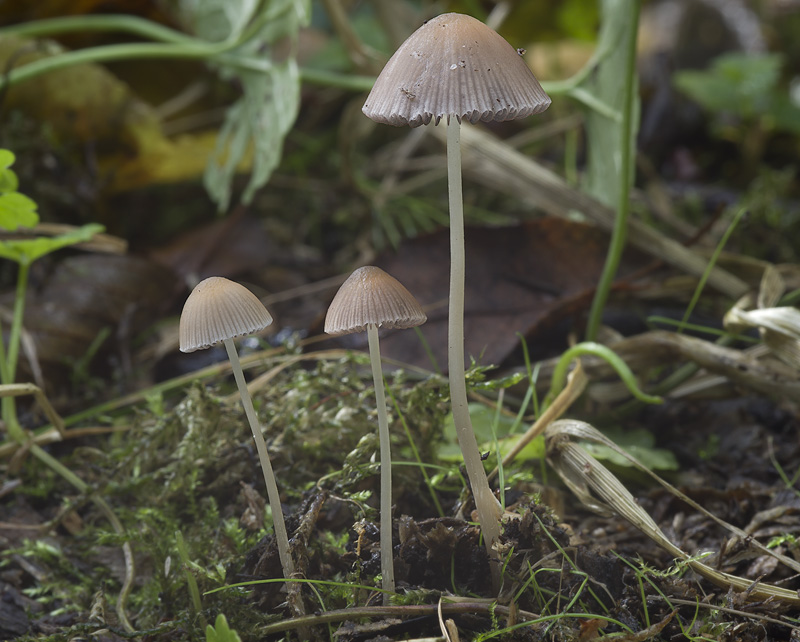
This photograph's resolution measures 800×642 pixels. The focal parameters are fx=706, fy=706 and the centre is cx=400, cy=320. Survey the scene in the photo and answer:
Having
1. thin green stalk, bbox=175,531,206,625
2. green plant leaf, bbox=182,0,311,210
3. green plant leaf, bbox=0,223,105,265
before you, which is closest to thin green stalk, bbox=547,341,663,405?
thin green stalk, bbox=175,531,206,625

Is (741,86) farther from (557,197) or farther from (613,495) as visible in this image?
(613,495)

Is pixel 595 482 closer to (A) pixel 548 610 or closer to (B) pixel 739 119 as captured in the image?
(A) pixel 548 610

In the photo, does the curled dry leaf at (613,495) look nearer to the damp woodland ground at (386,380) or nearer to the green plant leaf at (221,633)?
the damp woodland ground at (386,380)

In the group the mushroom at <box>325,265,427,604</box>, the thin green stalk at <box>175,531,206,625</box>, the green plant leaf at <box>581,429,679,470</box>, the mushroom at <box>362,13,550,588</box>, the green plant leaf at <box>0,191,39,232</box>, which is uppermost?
the mushroom at <box>362,13,550,588</box>

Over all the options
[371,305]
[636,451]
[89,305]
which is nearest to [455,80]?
[371,305]

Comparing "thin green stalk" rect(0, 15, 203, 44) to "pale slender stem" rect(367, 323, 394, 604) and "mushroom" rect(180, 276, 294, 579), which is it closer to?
"mushroom" rect(180, 276, 294, 579)

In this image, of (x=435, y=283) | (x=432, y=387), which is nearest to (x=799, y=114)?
(x=435, y=283)
